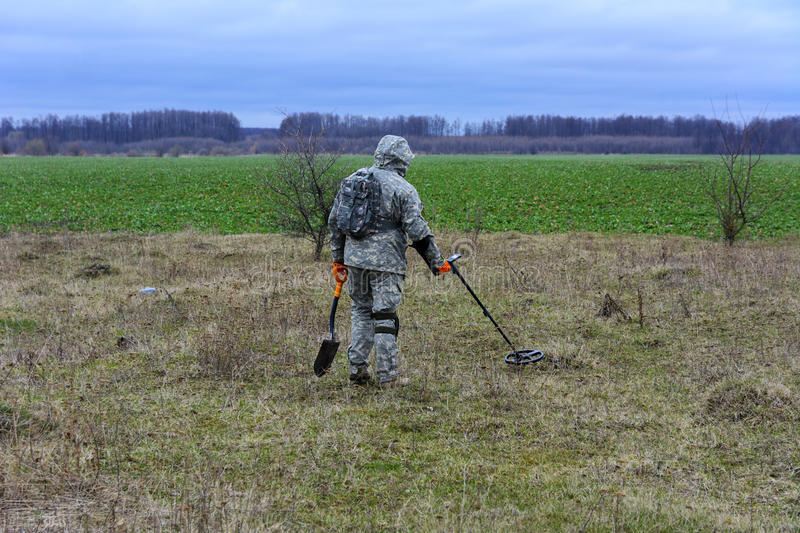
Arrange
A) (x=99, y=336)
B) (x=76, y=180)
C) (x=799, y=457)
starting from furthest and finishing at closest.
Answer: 1. (x=76, y=180)
2. (x=99, y=336)
3. (x=799, y=457)

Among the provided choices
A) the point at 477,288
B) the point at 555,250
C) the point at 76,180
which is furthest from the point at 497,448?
the point at 76,180

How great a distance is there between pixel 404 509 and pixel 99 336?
5.62 meters

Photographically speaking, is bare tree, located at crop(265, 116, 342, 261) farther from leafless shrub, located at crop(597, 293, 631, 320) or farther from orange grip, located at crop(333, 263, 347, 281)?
orange grip, located at crop(333, 263, 347, 281)

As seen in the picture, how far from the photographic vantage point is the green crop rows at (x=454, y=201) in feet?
76.5

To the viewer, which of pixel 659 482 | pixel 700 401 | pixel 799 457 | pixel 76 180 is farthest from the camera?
pixel 76 180

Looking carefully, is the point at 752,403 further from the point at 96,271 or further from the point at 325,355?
the point at 96,271

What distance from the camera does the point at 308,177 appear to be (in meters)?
14.0

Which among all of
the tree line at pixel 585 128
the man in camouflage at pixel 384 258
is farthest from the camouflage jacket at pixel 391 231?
the tree line at pixel 585 128

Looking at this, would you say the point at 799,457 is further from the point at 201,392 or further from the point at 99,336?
the point at 99,336

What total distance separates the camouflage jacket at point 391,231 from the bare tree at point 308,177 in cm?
745

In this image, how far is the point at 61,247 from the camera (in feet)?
53.8

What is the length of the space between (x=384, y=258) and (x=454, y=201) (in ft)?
82.1

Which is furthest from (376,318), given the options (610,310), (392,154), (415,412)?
(610,310)

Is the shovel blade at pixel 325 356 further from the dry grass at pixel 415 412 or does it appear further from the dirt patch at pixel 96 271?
the dirt patch at pixel 96 271
